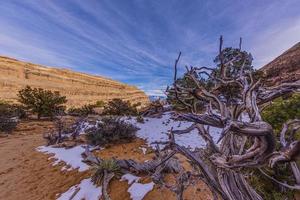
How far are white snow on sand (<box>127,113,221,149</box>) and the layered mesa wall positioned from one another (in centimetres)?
4516

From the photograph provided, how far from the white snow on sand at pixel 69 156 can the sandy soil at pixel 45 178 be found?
25 centimetres

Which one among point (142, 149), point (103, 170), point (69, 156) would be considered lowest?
point (69, 156)

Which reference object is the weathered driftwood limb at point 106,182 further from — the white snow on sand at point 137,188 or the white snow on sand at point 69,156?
the white snow on sand at point 69,156

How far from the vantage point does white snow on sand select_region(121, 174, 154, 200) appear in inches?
181

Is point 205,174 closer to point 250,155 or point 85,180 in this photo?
point 250,155

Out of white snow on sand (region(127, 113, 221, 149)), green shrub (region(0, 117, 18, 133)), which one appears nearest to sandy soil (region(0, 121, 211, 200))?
white snow on sand (region(127, 113, 221, 149))

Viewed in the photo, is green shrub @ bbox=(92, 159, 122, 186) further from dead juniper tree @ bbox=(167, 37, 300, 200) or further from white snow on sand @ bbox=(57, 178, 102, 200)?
dead juniper tree @ bbox=(167, 37, 300, 200)

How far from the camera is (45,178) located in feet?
20.8

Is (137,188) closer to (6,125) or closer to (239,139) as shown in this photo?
(239,139)

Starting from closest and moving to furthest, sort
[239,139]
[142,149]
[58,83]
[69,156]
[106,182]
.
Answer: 1. [239,139]
2. [106,182]
3. [69,156]
4. [142,149]
5. [58,83]

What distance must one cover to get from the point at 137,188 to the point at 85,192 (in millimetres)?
1328

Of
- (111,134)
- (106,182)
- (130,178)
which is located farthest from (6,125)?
(130,178)

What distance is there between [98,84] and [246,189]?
8084cm

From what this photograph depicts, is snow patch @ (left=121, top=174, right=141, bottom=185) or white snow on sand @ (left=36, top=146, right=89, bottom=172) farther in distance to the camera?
white snow on sand @ (left=36, top=146, right=89, bottom=172)
